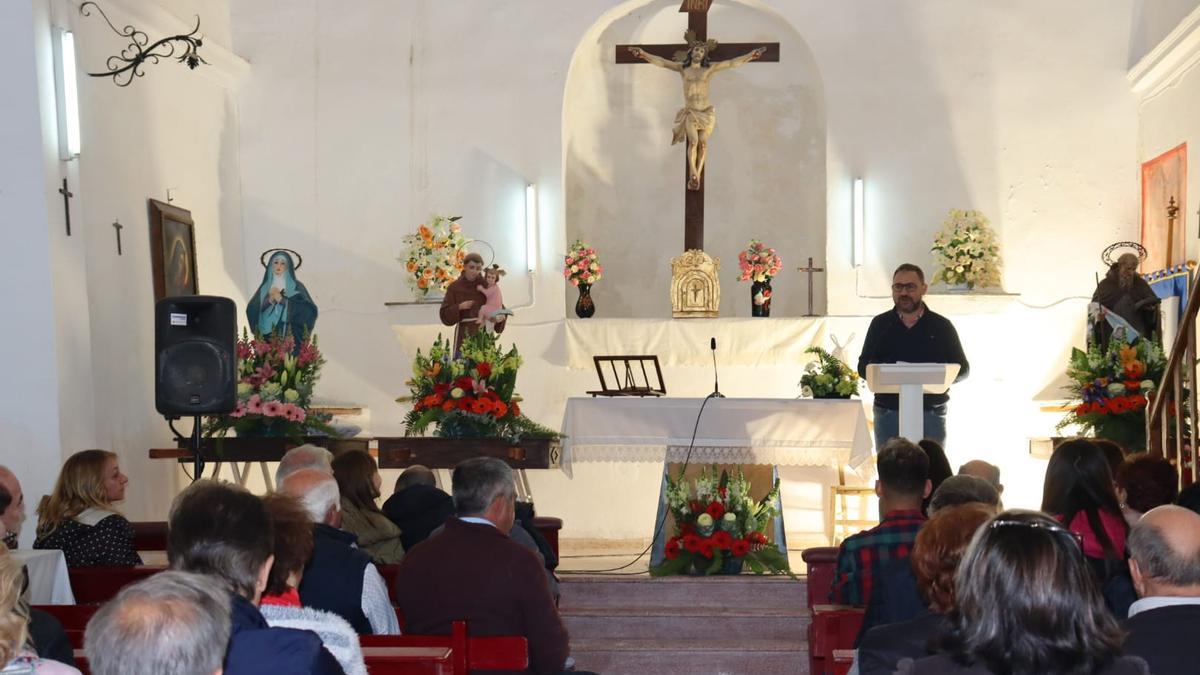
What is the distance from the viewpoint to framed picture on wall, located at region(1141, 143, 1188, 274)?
9.34 meters

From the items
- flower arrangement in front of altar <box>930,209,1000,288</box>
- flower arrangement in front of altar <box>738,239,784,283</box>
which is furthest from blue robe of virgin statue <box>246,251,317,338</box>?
flower arrangement in front of altar <box>930,209,1000,288</box>

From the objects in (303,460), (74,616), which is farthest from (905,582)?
(74,616)

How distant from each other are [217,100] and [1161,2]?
6787mm

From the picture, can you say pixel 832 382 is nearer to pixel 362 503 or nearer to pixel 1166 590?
pixel 362 503

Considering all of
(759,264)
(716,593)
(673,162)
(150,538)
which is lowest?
(716,593)

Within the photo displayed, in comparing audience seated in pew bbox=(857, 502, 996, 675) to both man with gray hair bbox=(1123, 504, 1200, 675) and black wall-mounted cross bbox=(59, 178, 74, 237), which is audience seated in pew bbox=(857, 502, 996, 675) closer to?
man with gray hair bbox=(1123, 504, 1200, 675)

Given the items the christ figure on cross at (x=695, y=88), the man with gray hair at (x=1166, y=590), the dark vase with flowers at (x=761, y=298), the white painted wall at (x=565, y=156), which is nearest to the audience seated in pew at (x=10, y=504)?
the man with gray hair at (x=1166, y=590)

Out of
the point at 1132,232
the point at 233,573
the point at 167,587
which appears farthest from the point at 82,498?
the point at 1132,232

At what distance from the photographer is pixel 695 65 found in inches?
410

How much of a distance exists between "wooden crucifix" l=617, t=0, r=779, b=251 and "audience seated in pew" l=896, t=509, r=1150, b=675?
8.15 metres

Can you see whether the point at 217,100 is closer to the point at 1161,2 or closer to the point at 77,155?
the point at 77,155

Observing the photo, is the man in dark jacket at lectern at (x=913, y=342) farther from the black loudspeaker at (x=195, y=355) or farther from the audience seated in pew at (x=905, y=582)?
the audience seated in pew at (x=905, y=582)

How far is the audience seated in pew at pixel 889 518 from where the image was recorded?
4355 mm

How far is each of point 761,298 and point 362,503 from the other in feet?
17.4
